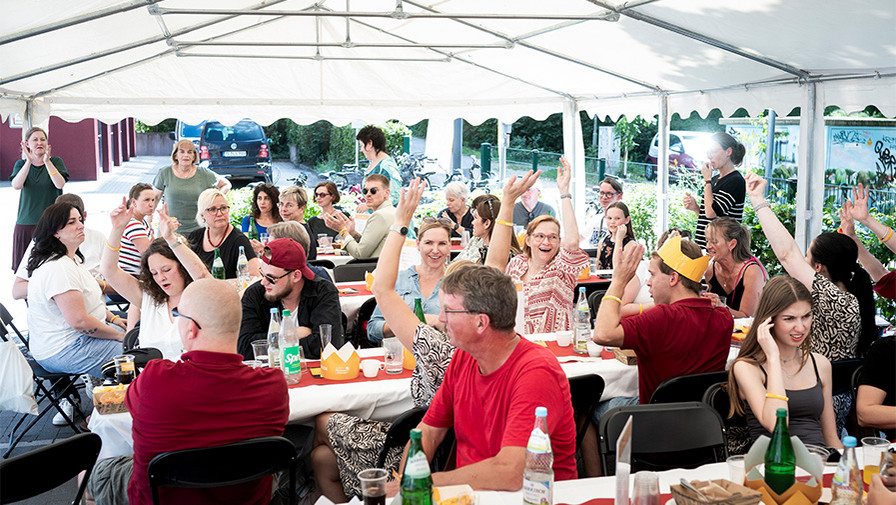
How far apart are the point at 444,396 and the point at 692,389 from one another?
1.34m

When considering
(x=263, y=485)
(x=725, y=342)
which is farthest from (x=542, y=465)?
(x=725, y=342)

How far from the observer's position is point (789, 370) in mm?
3215

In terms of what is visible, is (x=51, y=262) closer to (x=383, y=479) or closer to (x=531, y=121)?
(x=383, y=479)

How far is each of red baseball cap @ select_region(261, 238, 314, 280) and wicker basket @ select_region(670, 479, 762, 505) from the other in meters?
2.49

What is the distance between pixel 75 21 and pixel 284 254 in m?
3.13

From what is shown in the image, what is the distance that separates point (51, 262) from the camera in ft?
15.2

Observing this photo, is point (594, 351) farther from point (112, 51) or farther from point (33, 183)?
point (33, 183)

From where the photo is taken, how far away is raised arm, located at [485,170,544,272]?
11.9ft

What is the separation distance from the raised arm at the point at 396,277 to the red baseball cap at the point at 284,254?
0.89m

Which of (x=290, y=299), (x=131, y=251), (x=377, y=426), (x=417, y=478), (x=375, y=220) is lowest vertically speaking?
(x=377, y=426)

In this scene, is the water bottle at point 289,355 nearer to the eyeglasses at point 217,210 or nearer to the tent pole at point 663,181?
the eyeglasses at point 217,210

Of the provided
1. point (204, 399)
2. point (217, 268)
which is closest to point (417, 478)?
point (204, 399)

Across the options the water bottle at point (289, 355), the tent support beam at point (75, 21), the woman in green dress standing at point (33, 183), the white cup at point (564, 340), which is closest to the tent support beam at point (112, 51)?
the woman in green dress standing at point (33, 183)

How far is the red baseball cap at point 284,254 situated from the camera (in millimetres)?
3961
